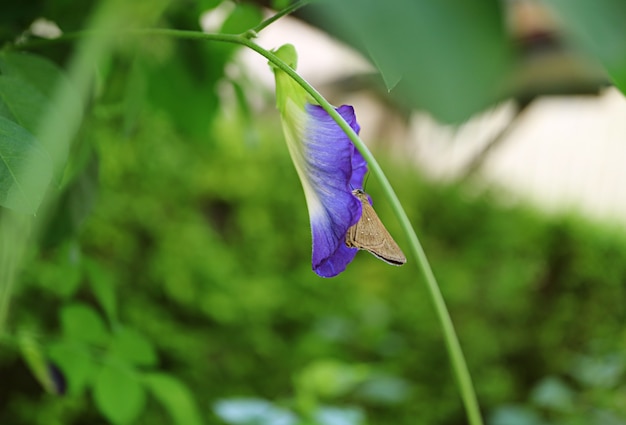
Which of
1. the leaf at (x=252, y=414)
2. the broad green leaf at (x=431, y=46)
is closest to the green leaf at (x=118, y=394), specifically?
the leaf at (x=252, y=414)

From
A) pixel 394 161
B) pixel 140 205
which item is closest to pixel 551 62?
pixel 140 205

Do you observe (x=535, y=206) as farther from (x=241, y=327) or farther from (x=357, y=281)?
(x=241, y=327)

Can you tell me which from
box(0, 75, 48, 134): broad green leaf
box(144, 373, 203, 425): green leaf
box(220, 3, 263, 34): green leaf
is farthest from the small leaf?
box(0, 75, 48, 134): broad green leaf

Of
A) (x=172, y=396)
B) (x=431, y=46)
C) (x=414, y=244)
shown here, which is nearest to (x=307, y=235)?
(x=172, y=396)

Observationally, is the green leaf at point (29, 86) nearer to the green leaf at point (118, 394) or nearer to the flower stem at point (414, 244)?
the flower stem at point (414, 244)

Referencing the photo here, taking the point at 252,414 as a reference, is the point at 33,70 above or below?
above

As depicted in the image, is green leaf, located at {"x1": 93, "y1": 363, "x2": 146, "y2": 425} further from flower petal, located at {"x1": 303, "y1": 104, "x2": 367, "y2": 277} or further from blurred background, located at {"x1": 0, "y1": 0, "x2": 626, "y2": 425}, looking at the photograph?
flower petal, located at {"x1": 303, "y1": 104, "x2": 367, "y2": 277}

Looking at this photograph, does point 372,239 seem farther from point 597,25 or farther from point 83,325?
point 83,325
